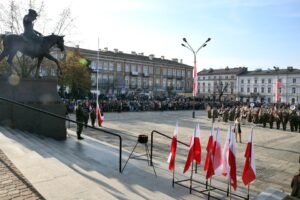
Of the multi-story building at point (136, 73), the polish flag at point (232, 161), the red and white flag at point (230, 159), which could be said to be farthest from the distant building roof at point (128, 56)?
the polish flag at point (232, 161)

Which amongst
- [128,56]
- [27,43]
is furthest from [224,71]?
[27,43]

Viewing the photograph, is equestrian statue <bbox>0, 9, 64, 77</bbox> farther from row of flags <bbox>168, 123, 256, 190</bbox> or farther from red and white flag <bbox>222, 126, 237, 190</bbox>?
red and white flag <bbox>222, 126, 237, 190</bbox>

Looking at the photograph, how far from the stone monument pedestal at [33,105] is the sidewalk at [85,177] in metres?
1.53

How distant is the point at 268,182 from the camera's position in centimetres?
895

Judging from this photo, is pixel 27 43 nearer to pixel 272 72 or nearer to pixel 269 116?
pixel 269 116

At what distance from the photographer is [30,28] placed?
1199cm

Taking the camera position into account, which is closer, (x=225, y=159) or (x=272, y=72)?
(x=225, y=159)

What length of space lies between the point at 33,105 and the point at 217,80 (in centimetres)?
→ 10435

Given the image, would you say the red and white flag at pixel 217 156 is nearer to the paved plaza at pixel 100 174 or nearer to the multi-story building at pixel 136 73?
the paved plaza at pixel 100 174

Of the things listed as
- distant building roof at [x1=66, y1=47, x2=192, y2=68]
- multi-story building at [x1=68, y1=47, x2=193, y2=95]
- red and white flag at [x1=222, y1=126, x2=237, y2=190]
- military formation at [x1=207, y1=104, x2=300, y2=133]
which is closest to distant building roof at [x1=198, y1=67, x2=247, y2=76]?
multi-story building at [x1=68, y1=47, x2=193, y2=95]

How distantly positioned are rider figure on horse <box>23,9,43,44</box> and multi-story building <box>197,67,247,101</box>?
94.4 meters

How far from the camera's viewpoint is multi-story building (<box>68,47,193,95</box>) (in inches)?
3135

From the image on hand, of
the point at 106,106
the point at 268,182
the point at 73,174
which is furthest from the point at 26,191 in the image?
the point at 106,106

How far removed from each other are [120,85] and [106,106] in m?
48.2
